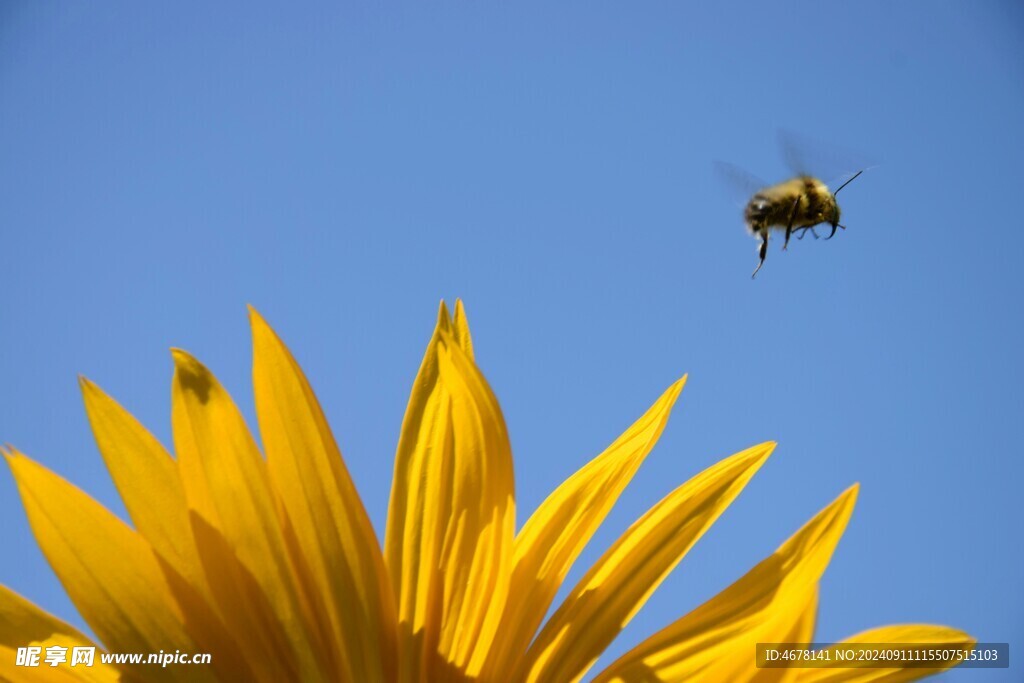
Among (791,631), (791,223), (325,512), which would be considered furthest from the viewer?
(791,223)

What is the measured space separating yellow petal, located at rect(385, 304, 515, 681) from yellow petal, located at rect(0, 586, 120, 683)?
1.69ft

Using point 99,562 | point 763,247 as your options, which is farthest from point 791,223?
point 99,562

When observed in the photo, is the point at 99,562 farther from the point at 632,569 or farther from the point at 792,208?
the point at 792,208

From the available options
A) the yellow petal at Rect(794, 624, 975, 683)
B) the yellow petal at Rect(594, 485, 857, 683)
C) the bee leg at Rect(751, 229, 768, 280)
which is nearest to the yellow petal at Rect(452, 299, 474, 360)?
the yellow petal at Rect(594, 485, 857, 683)

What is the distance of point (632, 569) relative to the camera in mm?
1589

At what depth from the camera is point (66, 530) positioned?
138cm

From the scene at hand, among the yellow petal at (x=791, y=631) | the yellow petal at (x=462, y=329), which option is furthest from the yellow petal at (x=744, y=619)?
the yellow petal at (x=462, y=329)

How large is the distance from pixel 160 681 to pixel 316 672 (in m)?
0.27

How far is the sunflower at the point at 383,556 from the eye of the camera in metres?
1.40

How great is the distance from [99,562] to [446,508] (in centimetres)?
56

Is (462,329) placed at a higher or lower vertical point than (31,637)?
higher

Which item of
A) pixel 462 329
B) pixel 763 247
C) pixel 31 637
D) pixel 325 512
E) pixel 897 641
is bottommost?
pixel 897 641

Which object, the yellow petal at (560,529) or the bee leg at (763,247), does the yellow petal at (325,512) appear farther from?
the bee leg at (763,247)

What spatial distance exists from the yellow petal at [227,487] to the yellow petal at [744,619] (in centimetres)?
60
